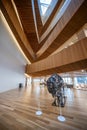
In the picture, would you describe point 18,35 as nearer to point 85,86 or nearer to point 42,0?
point 42,0

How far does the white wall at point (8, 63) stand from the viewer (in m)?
6.11

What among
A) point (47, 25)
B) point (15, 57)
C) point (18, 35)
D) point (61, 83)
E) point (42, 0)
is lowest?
point (61, 83)

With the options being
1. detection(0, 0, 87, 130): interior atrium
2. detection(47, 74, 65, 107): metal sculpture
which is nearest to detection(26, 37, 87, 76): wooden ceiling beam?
detection(0, 0, 87, 130): interior atrium

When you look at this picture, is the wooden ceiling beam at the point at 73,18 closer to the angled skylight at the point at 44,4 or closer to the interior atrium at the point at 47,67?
the interior atrium at the point at 47,67

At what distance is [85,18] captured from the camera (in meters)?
3.57

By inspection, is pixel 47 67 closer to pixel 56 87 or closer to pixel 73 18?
pixel 56 87

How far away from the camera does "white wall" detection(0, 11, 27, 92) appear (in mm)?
6110

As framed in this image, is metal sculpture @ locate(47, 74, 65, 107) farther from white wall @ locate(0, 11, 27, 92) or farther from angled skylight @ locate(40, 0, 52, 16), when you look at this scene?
angled skylight @ locate(40, 0, 52, 16)

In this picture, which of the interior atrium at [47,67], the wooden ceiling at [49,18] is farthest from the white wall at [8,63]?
the wooden ceiling at [49,18]

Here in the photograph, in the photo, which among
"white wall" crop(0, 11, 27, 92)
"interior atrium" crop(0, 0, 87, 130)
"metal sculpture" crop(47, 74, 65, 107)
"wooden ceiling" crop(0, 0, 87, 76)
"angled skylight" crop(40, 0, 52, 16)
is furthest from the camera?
"angled skylight" crop(40, 0, 52, 16)

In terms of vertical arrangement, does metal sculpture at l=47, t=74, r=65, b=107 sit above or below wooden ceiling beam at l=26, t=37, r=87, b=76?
below

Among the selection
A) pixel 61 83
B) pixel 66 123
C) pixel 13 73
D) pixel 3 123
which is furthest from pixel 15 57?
pixel 66 123

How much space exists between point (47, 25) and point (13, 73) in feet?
15.9

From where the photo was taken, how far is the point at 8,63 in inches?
269
